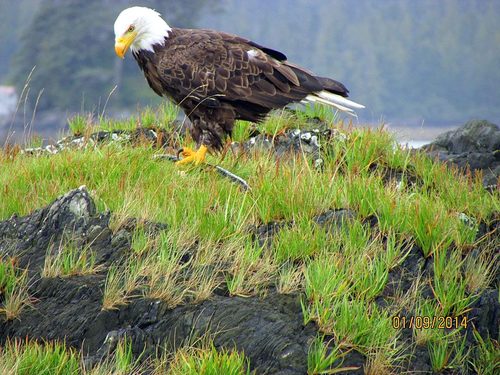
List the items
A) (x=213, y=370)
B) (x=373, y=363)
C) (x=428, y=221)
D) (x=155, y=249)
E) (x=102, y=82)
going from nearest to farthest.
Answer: (x=213, y=370) < (x=373, y=363) < (x=155, y=249) < (x=428, y=221) < (x=102, y=82)

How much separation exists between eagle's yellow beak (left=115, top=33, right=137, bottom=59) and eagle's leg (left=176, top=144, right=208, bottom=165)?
50.1 inches

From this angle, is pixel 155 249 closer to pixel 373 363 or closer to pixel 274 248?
pixel 274 248

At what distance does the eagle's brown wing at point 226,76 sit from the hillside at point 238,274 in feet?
6.05

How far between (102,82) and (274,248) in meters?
61.0

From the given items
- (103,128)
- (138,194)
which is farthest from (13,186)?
(103,128)

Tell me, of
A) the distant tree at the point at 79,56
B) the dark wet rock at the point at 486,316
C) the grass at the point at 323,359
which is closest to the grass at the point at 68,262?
the grass at the point at 323,359

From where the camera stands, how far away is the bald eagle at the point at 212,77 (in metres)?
9.60

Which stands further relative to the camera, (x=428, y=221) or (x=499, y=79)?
(x=499, y=79)

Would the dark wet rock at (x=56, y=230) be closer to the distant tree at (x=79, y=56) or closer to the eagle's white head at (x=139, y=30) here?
the eagle's white head at (x=139, y=30)

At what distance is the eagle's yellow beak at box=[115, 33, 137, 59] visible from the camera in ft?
30.6

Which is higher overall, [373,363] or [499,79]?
[373,363]

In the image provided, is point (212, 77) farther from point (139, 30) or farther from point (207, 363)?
point (207, 363)

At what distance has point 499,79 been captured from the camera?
110625 mm

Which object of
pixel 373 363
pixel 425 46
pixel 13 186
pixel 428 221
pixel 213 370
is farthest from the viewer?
pixel 425 46
